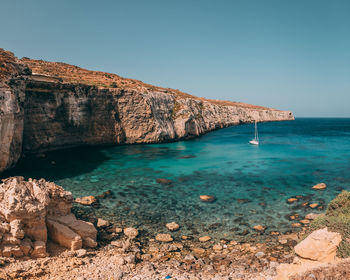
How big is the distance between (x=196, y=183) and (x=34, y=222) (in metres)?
16.9

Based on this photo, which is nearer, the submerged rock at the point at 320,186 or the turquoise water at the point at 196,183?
the turquoise water at the point at 196,183

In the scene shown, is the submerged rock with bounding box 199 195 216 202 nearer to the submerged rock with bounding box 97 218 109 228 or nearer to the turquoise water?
the turquoise water

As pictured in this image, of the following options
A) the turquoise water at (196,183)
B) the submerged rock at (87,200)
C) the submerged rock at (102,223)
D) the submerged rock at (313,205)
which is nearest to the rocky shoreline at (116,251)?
the submerged rock at (102,223)

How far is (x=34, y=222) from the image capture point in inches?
439

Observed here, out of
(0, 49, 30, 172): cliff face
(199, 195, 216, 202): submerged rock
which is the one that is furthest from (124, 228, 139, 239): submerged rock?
(0, 49, 30, 172): cliff face

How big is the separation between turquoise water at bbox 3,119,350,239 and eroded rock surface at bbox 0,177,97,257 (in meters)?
4.05

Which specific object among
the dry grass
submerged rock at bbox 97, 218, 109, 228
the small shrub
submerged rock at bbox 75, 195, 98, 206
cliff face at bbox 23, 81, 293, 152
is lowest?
submerged rock at bbox 97, 218, 109, 228

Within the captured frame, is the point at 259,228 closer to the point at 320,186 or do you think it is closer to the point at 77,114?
the point at 320,186

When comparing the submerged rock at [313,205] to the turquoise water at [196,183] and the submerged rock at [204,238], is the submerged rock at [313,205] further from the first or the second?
the submerged rock at [204,238]

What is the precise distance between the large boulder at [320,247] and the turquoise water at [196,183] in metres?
4.60

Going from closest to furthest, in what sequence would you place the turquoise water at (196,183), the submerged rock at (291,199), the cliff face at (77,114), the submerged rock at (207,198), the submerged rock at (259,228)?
the submerged rock at (259,228) → the turquoise water at (196,183) → the submerged rock at (291,199) → the submerged rock at (207,198) → the cliff face at (77,114)

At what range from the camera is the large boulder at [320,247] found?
31.5 ft

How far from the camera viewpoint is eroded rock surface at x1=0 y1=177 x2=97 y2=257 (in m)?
10.4

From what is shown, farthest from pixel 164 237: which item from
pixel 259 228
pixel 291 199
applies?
pixel 291 199
